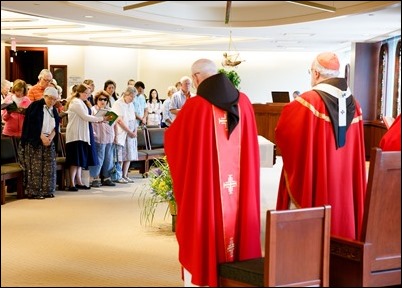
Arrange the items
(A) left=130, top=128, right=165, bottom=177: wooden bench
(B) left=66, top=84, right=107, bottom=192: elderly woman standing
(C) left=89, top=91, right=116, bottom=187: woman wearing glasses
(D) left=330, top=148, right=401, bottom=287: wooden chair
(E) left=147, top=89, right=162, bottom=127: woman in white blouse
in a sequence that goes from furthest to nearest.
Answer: (E) left=147, top=89, right=162, bottom=127: woman in white blouse < (A) left=130, top=128, right=165, bottom=177: wooden bench < (C) left=89, top=91, right=116, bottom=187: woman wearing glasses < (B) left=66, top=84, right=107, bottom=192: elderly woman standing < (D) left=330, top=148, right=401, bottom=287: wooden chair

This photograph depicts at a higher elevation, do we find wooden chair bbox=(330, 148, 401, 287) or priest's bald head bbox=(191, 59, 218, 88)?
priest's bald head bbox=(191, 59, 218, 88)

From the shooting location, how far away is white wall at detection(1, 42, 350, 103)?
17391 millimetres

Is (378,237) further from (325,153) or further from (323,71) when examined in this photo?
(323,71)

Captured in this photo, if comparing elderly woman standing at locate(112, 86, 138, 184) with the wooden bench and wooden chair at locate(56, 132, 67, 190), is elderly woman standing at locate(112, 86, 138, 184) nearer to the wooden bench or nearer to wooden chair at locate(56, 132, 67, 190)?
the wooden bench

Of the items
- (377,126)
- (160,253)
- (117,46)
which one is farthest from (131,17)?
(117,46)

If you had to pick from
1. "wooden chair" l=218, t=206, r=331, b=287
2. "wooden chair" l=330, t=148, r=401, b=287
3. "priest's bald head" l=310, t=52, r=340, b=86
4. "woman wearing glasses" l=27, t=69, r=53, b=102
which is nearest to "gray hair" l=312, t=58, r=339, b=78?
"priest's bald head" l=310, t=52, r=340, b=86

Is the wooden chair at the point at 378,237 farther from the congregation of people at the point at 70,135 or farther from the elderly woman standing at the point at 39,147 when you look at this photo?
the elderly woman standing at the point at 39,147

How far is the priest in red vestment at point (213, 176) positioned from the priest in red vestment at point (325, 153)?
50cm

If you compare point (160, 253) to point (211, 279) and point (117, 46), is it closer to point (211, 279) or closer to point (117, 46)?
point (211, 279)

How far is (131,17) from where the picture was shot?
8758 mm

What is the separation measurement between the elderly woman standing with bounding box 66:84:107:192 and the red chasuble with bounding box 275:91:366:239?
3976 mm

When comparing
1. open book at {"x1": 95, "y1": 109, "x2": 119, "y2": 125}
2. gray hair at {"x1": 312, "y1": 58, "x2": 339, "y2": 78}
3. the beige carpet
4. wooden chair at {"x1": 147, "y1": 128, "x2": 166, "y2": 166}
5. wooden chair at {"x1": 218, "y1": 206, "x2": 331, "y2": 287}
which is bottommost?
the beige carpet

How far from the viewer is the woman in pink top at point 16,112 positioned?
25.5 ft

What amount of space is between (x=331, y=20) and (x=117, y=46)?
840 centimetres
